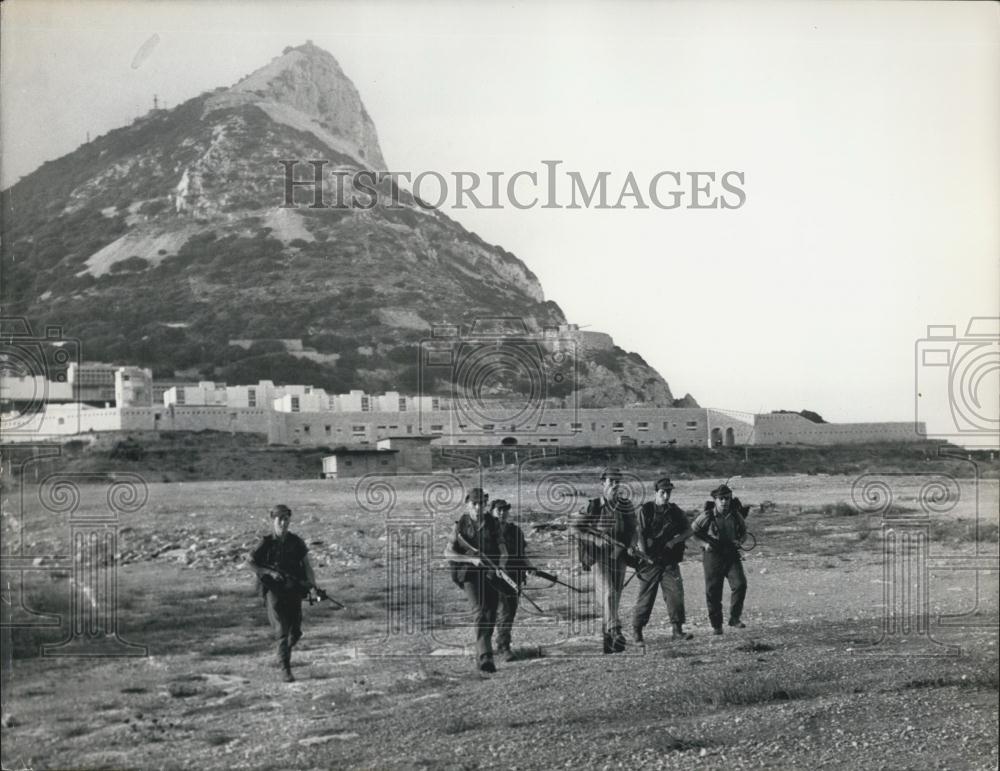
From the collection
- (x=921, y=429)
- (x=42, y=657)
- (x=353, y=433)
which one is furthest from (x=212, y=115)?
(x=921, y=429)

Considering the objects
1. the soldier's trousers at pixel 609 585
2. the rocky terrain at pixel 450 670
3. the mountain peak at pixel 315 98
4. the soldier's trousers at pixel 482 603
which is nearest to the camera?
the rocky terrain at pixel 450 670

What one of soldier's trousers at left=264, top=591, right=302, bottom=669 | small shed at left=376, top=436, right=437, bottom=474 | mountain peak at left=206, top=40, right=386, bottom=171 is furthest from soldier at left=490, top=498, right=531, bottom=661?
mountain peak at left=206, top=40, right=386, bottom=171

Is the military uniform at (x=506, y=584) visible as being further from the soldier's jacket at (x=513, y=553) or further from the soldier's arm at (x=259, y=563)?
the soldier's arm at (x=259, y=563)

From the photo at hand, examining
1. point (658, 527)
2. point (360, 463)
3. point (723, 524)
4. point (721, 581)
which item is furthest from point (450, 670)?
point (723, 524)

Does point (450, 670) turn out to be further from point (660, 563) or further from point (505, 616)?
point (660, 563)

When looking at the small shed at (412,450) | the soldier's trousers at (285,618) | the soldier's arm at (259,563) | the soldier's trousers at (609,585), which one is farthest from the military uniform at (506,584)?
the soldier's arm at (259,563)

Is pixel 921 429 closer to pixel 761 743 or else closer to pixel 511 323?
pixel 761 743
